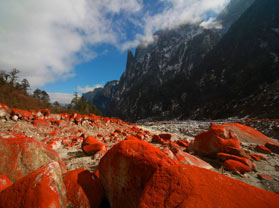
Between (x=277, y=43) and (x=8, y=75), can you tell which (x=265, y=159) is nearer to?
(x=8, y=75)

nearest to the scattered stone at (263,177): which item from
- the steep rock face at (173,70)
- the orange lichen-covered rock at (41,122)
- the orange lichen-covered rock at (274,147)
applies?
the orange lichen-covered rock at (274,147)

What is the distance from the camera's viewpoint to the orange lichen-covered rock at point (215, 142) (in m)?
5.12

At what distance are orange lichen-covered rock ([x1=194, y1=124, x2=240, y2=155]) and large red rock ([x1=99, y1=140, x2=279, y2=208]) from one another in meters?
3.96

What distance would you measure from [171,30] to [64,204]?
146m

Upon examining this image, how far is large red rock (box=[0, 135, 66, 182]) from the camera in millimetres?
2684

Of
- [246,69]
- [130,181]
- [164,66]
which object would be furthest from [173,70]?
[130,181]

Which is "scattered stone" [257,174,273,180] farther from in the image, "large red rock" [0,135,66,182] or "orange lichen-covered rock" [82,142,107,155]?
"large red rock" [0,135,66,182]

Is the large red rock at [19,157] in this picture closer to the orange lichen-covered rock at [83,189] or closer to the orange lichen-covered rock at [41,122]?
the orange lichen-covered rock at [83,189]

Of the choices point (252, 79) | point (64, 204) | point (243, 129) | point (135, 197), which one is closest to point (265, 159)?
point (243, 129)

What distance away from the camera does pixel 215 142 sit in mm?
5348

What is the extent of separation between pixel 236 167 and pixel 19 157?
6363 millimetres

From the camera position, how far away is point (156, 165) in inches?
85.1

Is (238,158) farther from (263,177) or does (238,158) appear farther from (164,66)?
(164,66)

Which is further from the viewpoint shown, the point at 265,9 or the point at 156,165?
the point at 265,9
